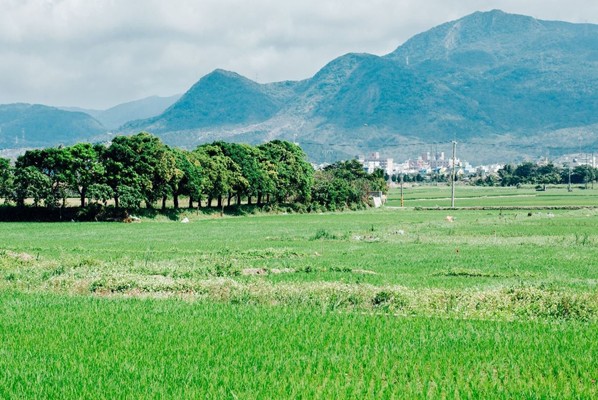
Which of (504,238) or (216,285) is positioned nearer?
(216,285)

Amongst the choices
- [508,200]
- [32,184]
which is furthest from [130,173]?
[508,200]

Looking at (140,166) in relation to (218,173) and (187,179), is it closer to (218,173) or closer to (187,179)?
(187,179)

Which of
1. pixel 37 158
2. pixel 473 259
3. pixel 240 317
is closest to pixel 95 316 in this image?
pixel 240 317

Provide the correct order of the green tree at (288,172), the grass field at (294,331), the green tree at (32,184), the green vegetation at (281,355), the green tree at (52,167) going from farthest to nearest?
the green tree at (288,172) → the green tree at (52,167) → the green tree at (32,184) → the grass field at (294,331) → the green vegetation at (281,355)

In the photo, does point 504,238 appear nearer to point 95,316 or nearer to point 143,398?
point 95,316

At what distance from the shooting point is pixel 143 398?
8.88m

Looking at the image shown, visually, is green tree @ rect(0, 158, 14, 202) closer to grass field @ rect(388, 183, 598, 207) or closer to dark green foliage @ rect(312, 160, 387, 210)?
dark green foliage @ rect(312, 160, 387, 210)

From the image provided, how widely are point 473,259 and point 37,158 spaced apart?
52281mm

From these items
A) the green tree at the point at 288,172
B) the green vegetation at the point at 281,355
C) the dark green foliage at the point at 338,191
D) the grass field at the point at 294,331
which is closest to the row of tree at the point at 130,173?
the green tree at the point at 288,172

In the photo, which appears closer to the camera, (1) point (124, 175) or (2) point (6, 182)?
(2) point (6, 182)

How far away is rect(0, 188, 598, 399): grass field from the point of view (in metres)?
9.74

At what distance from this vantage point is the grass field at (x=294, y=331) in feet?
32.0

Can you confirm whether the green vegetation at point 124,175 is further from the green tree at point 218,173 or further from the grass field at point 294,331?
the grass field at point 294,331

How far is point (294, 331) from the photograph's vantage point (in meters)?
13.6
